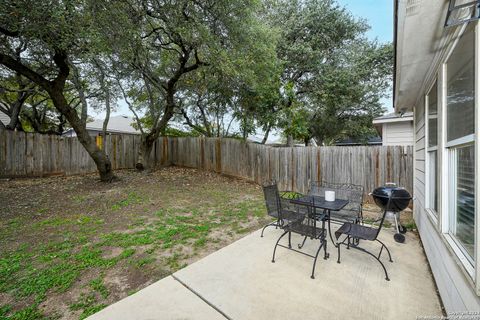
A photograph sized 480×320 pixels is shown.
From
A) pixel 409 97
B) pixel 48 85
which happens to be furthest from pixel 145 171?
pixel 409 97

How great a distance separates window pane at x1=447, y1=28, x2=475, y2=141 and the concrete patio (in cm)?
157

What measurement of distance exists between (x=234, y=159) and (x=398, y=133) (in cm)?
602

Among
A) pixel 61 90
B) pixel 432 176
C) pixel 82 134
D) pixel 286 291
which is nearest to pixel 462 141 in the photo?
pixel 432 176

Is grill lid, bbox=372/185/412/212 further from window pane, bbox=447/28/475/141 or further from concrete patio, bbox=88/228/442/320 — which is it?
window pane, bbox=447/28/475/141

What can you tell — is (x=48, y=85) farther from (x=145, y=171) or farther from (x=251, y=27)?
(x=251, y=27)

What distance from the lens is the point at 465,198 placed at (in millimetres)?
1662

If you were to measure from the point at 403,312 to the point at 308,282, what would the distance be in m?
0.81

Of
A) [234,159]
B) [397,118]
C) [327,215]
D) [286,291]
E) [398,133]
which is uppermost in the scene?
[397,118]

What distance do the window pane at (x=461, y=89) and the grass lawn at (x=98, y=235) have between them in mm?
2995

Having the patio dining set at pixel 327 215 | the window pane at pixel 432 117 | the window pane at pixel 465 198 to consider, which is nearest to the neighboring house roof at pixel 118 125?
the patio dining set at pixel 327 215

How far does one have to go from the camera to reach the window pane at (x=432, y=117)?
8.76ft

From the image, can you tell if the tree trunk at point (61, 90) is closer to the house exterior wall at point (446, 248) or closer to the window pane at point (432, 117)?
the house exterior wall at point (446, 248)

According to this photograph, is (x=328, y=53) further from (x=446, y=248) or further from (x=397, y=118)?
(x=446, y=248)

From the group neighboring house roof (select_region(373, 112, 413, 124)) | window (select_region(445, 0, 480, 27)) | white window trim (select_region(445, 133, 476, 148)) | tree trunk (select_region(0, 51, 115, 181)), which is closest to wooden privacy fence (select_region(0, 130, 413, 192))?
tree trunk (select_region(0, 51, 115, 181))
